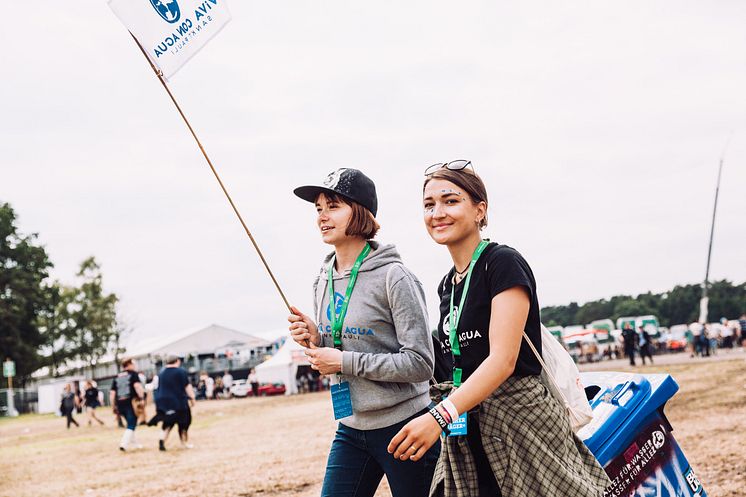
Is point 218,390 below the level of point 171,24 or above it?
below

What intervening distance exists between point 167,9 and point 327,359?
5.73ft

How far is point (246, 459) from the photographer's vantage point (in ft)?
35.8

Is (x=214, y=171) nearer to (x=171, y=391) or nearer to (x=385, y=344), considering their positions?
(x=385, y=344)

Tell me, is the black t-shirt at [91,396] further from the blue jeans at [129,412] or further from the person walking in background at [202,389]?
the person walking in background at [202,389]

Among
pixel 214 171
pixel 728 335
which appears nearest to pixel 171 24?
pixel 214 171

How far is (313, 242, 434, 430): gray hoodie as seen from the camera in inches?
102

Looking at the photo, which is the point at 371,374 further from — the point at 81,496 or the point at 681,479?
the point at 81,496

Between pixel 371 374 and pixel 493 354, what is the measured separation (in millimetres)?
694

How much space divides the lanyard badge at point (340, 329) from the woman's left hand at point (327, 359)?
0.13 metres

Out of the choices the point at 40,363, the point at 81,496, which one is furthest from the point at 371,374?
the point at 40,363

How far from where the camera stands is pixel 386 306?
8.99ft

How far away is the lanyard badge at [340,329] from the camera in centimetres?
274

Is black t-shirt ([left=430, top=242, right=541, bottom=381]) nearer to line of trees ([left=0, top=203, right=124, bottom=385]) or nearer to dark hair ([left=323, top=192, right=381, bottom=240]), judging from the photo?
dark hair ([left=323, top=192, right=381, bottom=240])

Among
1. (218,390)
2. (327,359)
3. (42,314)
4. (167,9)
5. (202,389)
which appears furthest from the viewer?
(42,314)
